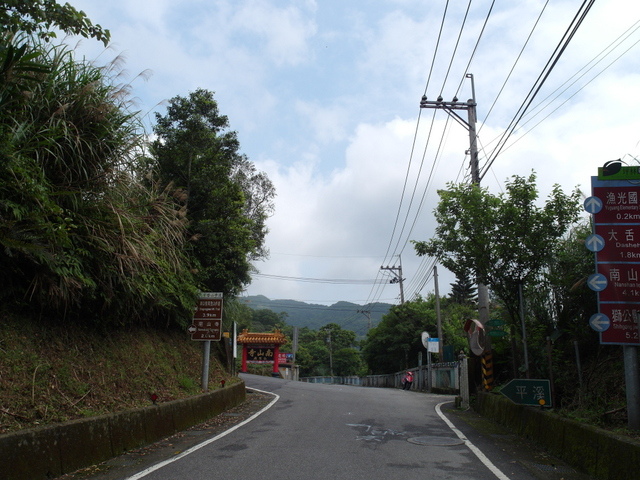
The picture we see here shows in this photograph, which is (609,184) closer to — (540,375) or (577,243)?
(577,243)

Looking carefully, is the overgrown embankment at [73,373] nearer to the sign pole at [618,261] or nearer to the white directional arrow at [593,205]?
the sign pole at [618,261]

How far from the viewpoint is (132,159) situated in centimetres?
933

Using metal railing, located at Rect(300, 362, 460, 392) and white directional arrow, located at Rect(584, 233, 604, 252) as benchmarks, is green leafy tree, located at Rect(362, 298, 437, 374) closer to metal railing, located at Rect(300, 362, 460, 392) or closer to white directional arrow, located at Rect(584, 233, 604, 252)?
metal railing, located at Rect(300, 362, 460, 392)

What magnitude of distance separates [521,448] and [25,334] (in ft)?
26.2

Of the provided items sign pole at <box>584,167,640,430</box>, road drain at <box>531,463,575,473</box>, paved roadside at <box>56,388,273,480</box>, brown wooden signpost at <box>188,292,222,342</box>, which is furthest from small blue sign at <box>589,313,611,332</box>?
brown wooden signpost at <box>188,292,222,342</box>

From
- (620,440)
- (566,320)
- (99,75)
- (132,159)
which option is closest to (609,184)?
(620,440)

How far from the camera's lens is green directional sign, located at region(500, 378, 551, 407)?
917 centimetres

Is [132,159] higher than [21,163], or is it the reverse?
[132,159]

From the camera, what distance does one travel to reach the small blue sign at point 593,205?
7.54 metres

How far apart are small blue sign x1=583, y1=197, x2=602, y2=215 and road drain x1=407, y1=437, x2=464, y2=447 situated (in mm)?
4448

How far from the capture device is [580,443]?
275 inches

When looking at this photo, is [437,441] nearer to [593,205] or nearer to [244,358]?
[593,205]

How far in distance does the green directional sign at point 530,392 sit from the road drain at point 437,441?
1.34m

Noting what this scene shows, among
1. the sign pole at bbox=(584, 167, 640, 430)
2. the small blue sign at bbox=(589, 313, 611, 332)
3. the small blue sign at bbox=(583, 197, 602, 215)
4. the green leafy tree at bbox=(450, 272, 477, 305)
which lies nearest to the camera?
the sign pole at bbox=(584, 167, 640, 430)
